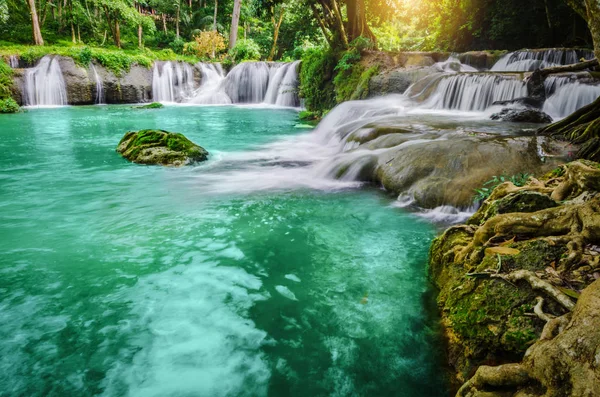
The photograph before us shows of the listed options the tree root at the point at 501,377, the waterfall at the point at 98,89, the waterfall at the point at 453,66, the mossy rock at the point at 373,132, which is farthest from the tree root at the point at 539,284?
the waterfall at the point at 98,89

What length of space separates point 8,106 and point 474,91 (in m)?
19.1

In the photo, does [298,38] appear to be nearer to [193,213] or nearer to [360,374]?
[193,213]

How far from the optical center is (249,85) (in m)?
24.0

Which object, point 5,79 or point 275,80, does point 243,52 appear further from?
point 5,79

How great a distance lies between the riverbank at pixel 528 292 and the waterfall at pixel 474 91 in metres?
7.86

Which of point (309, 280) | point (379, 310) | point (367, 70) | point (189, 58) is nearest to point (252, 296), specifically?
point (309, 280)

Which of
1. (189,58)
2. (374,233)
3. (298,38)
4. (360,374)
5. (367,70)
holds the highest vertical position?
(298,38)

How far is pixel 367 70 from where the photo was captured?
1452 centimetres

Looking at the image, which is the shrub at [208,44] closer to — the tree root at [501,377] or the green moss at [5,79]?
the green moss at [5,79]

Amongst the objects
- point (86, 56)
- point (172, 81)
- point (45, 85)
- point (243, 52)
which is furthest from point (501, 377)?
point (243, 52)

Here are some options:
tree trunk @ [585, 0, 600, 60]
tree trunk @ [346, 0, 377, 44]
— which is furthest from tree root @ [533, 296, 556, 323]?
tree trunk @ [346, 0, 377, 44]

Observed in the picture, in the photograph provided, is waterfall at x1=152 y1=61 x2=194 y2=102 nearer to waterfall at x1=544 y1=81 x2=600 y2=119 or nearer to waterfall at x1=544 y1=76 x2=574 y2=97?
waterfall at x1=544 y1=76 x2=574 y2=97

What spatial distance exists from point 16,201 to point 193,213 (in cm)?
305

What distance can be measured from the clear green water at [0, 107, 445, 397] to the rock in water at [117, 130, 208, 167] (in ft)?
4.80
